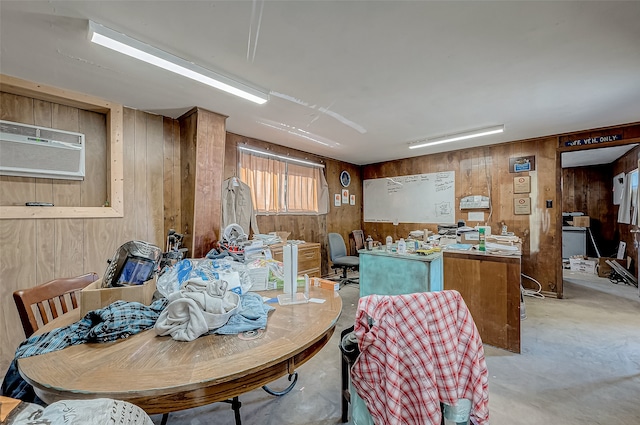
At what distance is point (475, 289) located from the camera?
2613 millimetres

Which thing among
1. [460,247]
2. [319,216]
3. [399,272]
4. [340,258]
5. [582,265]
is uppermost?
[319,216]

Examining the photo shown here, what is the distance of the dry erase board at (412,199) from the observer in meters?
4.98

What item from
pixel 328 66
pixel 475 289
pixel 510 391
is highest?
pixel 328 66

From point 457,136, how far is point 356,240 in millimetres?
2663

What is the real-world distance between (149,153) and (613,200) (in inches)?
364

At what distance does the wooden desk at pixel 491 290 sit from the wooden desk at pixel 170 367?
2.06m

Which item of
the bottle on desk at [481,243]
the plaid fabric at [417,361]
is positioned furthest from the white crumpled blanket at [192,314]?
the bottle on desk at [481,243]

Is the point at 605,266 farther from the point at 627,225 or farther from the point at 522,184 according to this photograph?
the point at 522,184

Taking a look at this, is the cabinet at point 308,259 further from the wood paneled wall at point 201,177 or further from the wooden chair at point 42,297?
the wooden chair at point 42,297

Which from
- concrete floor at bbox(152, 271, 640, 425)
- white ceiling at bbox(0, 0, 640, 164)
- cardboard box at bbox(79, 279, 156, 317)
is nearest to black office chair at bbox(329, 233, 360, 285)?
concrete floor at bbox(152, 271, 640, 425)

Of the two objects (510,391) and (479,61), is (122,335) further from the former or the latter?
(479,61)

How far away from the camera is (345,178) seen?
5.79m

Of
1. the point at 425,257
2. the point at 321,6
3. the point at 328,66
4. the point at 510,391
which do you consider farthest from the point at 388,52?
the point at 510,391

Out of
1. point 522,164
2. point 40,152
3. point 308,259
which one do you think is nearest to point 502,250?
point 522,164
